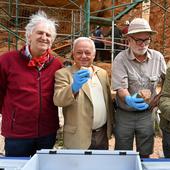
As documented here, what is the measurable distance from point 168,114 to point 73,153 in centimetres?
70

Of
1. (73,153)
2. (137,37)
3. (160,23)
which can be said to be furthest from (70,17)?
(73,153)

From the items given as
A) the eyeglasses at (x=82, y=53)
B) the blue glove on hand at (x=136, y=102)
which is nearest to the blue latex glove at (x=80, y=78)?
the eyeglasses at (x=82, y=53)

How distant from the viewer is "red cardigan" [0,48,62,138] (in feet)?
7.63

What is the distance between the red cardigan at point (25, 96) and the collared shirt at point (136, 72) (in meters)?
0.46

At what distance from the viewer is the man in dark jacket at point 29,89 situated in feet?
7.63

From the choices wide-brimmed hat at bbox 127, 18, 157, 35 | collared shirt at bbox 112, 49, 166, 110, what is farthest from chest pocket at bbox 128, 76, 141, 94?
wide-brimmed hat at bbox 127, 18, 157, 35

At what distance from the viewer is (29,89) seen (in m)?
2.32

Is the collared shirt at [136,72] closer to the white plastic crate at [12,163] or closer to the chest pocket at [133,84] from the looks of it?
the chest pocket at [133,84]

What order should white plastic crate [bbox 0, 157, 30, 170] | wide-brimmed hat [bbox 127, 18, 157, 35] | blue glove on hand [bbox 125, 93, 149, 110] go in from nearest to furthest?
1. white plastic crate [bbox 0, 157, 30, 170]
2. blue glove on hand [bbox 125, 93, 149, 110]
3. wide-brimmed hat [bbox 127, 18, 157, 35]

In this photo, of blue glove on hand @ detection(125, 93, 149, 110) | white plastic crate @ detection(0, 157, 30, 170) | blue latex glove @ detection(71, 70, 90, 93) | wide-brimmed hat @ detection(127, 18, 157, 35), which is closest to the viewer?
white plastic crate @ detection(0, 157, 30, 170)

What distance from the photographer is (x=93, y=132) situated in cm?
245

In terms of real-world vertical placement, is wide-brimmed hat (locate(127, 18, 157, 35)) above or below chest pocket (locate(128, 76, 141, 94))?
above

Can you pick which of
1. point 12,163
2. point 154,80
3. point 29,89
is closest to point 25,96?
point 29,89

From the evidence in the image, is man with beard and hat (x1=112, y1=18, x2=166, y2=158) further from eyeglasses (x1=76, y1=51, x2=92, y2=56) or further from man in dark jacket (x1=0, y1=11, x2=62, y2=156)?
man in dark jacket (x1=0, y1=11, x2=62, y2=156)
